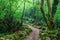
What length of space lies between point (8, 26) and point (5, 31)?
685mm

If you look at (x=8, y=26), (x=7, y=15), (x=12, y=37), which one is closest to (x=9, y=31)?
(x=8, y=26)

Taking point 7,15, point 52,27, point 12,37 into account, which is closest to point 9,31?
point 7,15

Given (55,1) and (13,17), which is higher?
(55,1)

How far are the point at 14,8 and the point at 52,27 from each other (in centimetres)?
466

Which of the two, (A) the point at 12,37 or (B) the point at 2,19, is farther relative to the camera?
(B) the point at 2,19

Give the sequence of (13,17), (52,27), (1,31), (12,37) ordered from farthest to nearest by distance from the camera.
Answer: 1. (13,17)
2. (1,31)
3. (52,27)
4. (12,37)

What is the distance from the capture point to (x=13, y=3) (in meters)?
17.1

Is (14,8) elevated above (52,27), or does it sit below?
above

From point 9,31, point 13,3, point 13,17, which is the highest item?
point 13,3

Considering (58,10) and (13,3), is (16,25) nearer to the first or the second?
(13,3)

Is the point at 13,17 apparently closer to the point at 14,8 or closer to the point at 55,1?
the point at 14,8

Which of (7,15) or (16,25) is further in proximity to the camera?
(16,25)

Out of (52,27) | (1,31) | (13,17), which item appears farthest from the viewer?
(13,17)

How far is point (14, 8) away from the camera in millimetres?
17141
